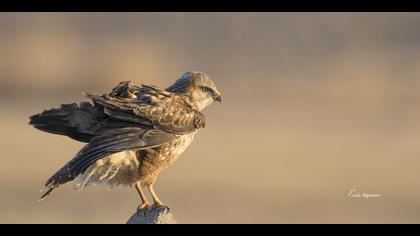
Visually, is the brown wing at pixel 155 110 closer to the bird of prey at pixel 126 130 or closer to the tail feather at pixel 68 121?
the bird of prey at pixel 126 130

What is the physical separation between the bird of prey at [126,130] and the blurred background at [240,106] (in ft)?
18.5

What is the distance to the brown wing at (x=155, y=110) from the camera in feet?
29.2

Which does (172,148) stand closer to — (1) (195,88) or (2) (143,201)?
(2) (143,201)

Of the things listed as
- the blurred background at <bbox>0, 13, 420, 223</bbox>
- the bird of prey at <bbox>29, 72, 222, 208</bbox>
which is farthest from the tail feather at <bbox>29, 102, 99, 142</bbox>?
the blurred background at <bbox>0, 13, 420, 223</bbox>

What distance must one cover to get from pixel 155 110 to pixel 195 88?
762 mm

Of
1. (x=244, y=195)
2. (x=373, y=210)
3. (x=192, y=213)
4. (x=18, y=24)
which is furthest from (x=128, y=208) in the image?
(x=18, y=24)

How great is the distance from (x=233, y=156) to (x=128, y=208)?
14.4ft

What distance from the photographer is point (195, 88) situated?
10.0m

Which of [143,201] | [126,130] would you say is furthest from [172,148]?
[126,130]

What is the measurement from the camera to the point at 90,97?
28.9 feet

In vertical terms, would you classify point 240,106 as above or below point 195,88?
above

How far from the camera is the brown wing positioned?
8.90 metres

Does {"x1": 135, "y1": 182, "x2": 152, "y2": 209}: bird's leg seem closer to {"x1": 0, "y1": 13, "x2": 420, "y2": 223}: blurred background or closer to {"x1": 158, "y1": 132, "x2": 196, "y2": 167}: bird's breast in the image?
{"x1": 158, "y1": 132, "x2": 196, "y2": 167}: bird's breast

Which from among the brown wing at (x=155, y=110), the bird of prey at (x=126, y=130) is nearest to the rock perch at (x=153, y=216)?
the bird of prey at (x=126, y=130)
